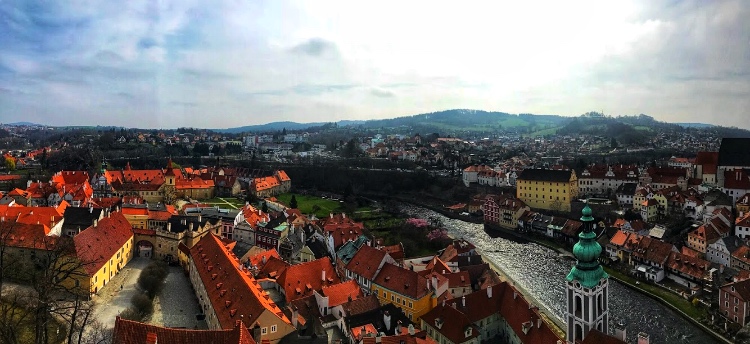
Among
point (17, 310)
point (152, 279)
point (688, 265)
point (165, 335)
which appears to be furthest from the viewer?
point (688, 265)

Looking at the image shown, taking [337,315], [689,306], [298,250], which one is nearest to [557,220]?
[689,306]

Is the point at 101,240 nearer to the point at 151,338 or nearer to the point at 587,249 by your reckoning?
the point at 151,338

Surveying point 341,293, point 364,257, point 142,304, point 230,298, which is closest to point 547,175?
point 364,257

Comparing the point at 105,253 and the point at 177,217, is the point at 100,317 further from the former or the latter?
the point at 177,217

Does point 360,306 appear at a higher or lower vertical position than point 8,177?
lower

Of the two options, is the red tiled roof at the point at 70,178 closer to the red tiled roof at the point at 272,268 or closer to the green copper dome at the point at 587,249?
the red tiled roof at the point at 272,268

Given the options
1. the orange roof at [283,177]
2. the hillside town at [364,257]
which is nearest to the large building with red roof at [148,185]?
the hillside town at [364,257]

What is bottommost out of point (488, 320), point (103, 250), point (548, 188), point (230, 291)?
point (488, 320)
